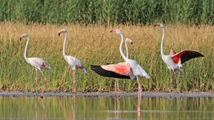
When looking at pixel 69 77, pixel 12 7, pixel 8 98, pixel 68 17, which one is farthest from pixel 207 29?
pixel 12 7

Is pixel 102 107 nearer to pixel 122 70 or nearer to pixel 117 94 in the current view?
pixel 122 70

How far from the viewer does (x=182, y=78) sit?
1795 centimetres

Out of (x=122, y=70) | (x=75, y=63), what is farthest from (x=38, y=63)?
(x=122, y=70)

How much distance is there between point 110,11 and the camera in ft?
105

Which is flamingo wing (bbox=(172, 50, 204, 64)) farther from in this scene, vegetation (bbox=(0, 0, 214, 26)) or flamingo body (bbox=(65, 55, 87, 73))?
vegetation (bbox=(0, 0, 214, 26))

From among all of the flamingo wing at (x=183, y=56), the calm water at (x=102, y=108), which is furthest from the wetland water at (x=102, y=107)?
the flamingo wing at (x=183, y=56)

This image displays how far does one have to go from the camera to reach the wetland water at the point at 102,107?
43.6ft

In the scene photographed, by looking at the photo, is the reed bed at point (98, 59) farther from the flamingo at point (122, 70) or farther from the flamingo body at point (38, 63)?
the flamingo at point (122, 70)

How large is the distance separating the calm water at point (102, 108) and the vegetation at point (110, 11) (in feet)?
49.7

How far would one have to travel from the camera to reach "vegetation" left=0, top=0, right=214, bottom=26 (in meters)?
31.9

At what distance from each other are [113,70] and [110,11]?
666 inches

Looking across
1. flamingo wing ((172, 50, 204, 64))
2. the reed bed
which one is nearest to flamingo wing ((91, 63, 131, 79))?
flamingo wing ((172, 50, 204, 64))

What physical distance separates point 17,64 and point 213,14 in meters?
15.2

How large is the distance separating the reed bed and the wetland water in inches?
31.4
